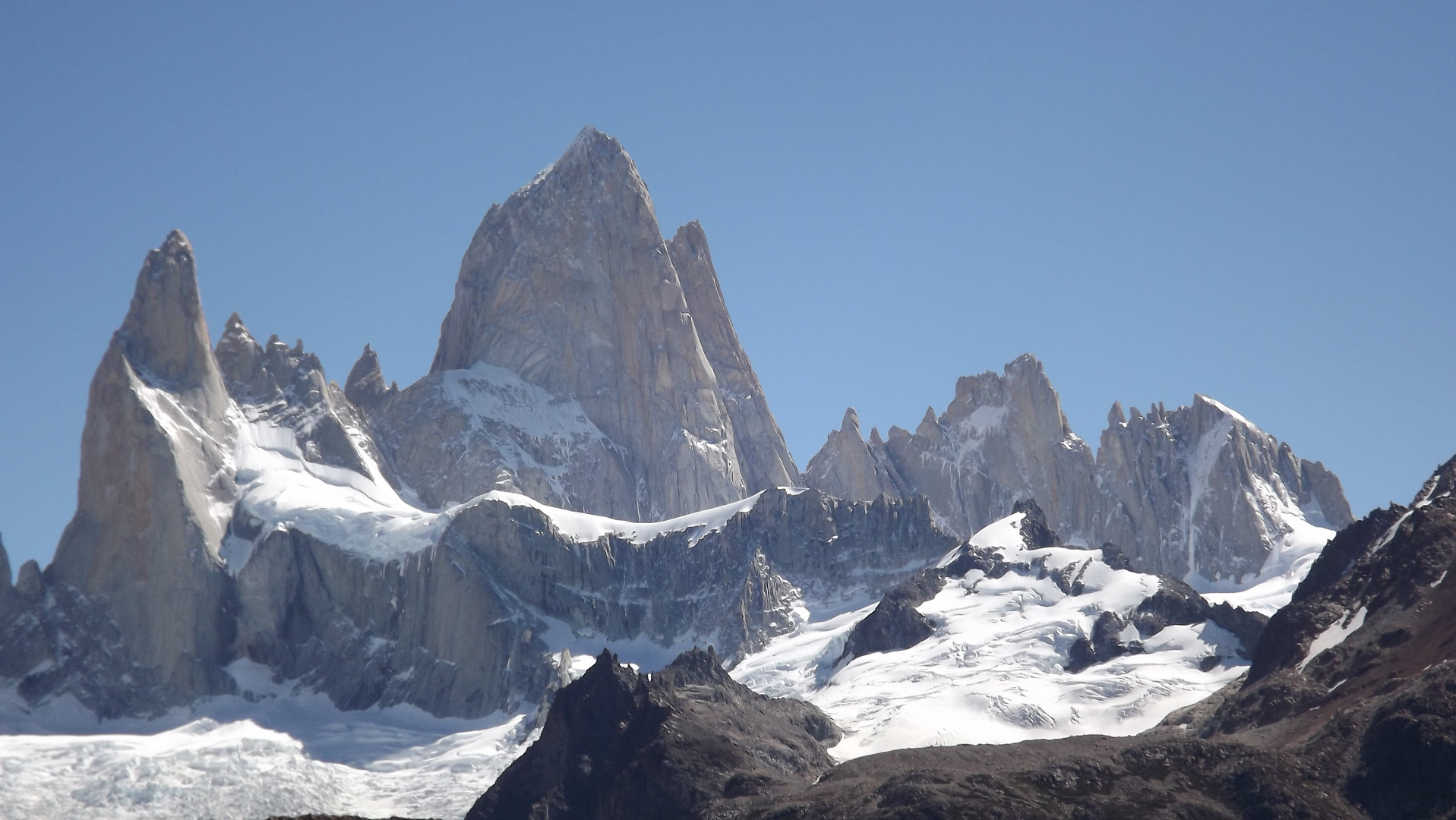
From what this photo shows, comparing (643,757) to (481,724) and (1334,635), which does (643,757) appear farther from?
(481,724)

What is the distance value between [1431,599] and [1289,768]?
70.1 ft

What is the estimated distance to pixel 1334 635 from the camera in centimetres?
13262

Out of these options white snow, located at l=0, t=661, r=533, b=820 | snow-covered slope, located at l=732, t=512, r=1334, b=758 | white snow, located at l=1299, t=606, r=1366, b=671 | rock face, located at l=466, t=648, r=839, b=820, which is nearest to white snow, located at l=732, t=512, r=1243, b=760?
snow-covered slope, located at l=732, t=512, r=1334, b=758

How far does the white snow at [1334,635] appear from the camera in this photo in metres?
Result: 130

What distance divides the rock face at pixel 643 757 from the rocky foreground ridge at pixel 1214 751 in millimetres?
169

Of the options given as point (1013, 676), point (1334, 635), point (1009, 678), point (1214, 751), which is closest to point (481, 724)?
point (1009, 678)

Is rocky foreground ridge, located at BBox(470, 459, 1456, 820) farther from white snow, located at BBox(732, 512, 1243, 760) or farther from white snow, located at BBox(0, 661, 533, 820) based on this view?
white snow, located at BBox(0, 661, 533, 820)

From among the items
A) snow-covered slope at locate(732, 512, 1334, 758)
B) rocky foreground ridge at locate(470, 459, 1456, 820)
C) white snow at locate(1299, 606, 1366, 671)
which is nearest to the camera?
rocky foreground ridge at locate(470, 459, 1456, 820)

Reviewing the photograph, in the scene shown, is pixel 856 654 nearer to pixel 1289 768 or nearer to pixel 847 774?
pixel 847 774

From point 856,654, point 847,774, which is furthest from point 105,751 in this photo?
point 847,774

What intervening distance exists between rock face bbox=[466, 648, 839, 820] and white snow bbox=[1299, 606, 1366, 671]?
3391 centimetres

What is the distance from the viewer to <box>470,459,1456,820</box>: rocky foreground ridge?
10188cm

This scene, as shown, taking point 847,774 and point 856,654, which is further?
point 856,654

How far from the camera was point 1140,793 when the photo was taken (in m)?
105
